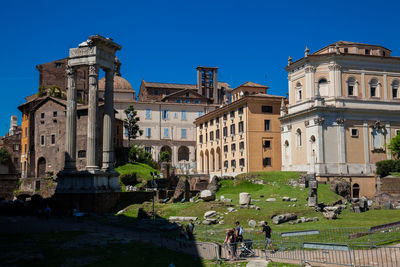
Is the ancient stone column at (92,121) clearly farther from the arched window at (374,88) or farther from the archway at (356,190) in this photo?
the arched window at (374,88)

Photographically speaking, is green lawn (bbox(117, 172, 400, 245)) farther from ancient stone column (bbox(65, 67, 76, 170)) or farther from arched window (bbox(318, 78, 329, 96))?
arched window (bbox(318, 78, 329, 96))

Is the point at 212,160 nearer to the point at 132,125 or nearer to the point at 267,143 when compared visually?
the point at 267,143

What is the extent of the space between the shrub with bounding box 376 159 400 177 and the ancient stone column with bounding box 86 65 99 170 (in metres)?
30.7

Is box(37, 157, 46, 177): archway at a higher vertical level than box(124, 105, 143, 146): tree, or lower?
lower

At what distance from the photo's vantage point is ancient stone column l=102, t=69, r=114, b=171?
1482 inches

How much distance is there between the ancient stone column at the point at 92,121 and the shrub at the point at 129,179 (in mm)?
18655

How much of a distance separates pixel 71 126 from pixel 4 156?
4890 cm

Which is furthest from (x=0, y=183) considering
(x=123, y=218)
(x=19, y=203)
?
(x=123, y=218)

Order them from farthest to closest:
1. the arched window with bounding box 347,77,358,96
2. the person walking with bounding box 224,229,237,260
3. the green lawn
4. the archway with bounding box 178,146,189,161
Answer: the archway with bounding box 178,146,189,161, the arched window with bounding box 347,77,358,96, the green lawn, the person walking with bounding box 224,229,237,260

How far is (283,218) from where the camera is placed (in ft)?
92.9

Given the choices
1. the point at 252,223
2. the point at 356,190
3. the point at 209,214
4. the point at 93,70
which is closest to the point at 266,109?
the point at 356,190

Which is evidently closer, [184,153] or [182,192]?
[182,192]

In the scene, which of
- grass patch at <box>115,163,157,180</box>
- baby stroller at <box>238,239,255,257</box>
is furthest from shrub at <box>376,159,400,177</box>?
baby stroller at <box>238,239,255,257</box>

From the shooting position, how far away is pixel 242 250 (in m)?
Answer: 18.6
